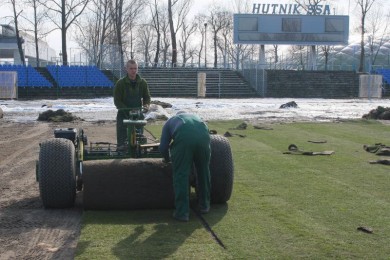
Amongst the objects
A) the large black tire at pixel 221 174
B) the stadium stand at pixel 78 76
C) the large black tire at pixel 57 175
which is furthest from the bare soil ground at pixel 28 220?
the stadium stand at pixel 78 76

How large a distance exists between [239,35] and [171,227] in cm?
4940

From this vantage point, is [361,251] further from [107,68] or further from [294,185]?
[107,68]

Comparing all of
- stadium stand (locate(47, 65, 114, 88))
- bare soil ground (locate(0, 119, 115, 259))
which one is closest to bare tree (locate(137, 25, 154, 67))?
stadium stand (locate(47, 65, 114, 88))

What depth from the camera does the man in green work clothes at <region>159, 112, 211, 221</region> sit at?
23.4 feet

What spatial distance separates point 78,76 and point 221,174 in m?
41.7

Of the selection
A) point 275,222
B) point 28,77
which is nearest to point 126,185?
point 275,222

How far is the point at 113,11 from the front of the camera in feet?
212

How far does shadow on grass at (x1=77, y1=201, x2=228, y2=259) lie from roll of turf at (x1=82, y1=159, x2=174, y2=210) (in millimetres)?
117

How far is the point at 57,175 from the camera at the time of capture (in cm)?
764

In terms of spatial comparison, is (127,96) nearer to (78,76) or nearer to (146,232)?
(146,232)

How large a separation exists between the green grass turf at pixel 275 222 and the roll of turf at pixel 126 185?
12 cm

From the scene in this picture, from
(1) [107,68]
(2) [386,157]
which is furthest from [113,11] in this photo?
(2) [386,157]

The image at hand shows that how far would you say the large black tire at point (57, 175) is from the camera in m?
7.64

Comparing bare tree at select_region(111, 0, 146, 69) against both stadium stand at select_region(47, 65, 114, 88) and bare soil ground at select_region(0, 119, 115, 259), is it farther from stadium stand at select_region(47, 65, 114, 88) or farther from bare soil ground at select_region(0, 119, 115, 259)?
bare soil ground at select_region(0, 119, 115, 259)
